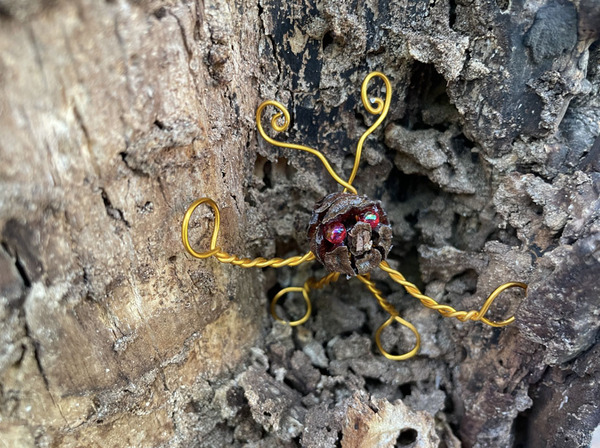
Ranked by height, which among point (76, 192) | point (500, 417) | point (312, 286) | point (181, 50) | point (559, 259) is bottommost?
point (500, 417)

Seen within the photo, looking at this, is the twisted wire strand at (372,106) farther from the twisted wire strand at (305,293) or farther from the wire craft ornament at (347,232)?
the twisted wire strand at (305,293)

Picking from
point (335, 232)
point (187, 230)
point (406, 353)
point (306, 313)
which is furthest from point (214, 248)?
point (406, 353)

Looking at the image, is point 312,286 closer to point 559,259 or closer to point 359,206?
point 359,206

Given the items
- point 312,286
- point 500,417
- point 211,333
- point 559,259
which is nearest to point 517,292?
point 559,259

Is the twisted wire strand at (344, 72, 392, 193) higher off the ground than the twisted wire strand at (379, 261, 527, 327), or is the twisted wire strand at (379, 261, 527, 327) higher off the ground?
the twisted wire strand at (344, 72, 392, 193)

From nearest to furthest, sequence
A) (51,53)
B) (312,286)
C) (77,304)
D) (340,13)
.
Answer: (51,53), (77,304), (340,13), (312,286)

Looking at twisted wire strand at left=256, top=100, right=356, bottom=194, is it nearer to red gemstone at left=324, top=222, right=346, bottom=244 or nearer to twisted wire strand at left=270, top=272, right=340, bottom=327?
red gemstone at left=324, top=222, right=346, bottom=244

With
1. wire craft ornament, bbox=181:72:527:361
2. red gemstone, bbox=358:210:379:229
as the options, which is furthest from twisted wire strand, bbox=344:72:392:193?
red gemstone, bbox=358:210:379:229

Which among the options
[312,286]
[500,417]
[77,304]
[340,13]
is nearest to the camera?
[77,304]
